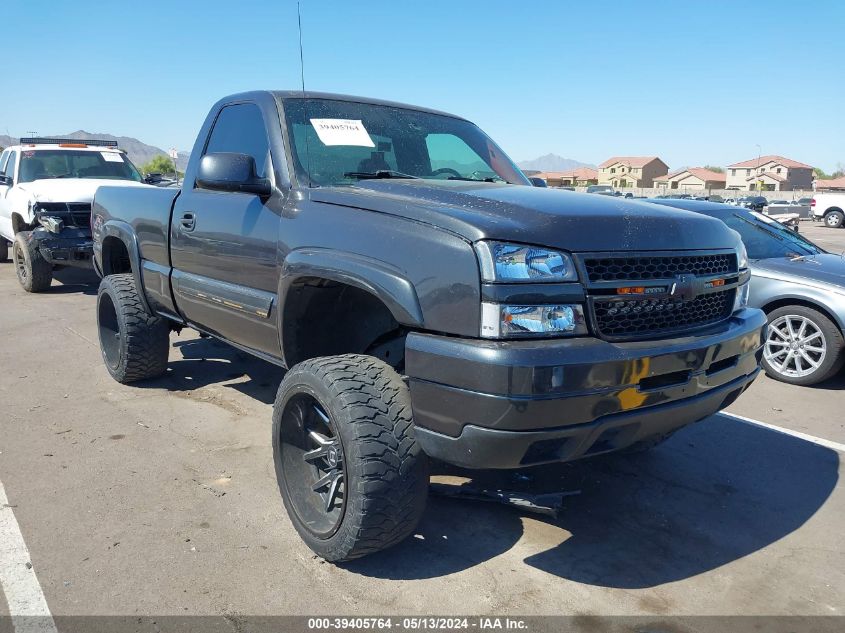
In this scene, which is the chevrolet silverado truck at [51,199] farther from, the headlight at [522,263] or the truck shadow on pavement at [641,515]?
the headlight at [522,263]

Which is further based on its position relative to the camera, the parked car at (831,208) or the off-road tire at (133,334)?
the parked car at (831,208)

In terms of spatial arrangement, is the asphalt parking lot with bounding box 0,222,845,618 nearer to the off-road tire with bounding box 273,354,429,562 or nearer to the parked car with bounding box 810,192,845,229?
the off-road tire with bounding box 273,354,429,562

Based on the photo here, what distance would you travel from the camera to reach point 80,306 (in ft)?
28.1

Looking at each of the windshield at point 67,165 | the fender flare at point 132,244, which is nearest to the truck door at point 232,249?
the fender flare at point 132,244

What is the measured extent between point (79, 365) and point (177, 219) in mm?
2422

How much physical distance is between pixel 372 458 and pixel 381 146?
184 cm

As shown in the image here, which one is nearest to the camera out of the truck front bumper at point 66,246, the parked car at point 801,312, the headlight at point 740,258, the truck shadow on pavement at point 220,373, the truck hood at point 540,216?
the truck hood at point 540,216

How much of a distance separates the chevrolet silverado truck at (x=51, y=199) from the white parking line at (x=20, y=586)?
6647 mm

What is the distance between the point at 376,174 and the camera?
3.49 meters

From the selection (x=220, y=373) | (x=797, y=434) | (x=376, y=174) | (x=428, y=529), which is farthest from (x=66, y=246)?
(x=797, y=434)

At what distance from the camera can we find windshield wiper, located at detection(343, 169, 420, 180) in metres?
3.44

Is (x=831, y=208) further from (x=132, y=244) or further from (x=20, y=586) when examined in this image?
(x=20, y=586)

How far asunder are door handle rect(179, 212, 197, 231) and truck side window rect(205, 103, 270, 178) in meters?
0.45

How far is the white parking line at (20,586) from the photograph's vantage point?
8.10ft
